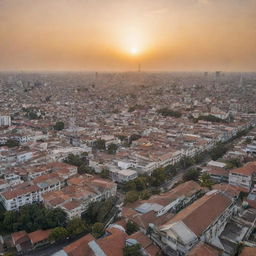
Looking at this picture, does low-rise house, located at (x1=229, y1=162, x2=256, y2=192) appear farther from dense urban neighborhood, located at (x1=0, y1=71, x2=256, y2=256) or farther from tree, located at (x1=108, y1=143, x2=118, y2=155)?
tree, located at (x1=108, y1=143, x2=118, y2=155)

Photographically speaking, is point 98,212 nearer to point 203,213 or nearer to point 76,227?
point 76,227

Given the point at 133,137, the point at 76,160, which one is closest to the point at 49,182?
the point at 76,160

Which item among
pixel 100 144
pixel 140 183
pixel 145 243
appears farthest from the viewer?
pixel 100 144

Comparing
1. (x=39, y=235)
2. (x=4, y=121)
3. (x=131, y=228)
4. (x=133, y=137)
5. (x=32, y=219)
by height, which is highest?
(x=133, y=137)

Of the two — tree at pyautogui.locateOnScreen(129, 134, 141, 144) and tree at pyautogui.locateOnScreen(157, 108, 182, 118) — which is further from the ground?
tree at pyautogui.locateOnScreen(157, 108, 182, 118)

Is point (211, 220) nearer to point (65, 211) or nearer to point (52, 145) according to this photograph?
point (65, 211)

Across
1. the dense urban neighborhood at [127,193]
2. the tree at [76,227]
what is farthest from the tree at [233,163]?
the tree at [76,227]

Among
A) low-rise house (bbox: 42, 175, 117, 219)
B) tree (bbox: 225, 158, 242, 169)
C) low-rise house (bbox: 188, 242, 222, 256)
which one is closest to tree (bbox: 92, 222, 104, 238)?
low-rise house (bbox: 42, 175, 117, 219)
